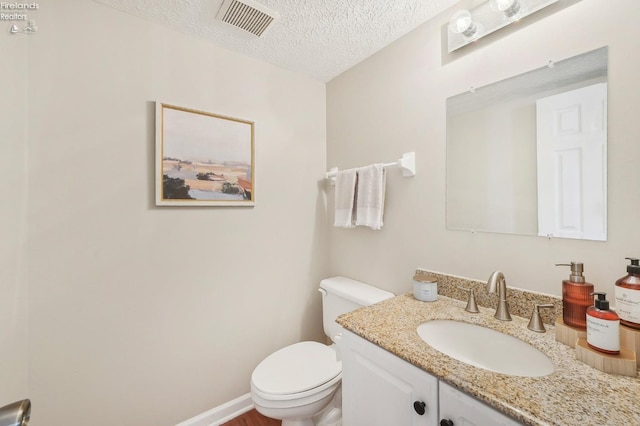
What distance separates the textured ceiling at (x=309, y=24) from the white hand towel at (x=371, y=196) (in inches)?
28.5

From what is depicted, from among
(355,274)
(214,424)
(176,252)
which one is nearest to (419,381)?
(355,274)

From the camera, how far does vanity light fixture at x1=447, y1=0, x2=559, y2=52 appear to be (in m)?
0.98

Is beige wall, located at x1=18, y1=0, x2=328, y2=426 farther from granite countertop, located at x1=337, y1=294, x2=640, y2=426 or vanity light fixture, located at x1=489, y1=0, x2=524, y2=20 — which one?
vanity light fixture, located at x1=489, y1=0, x2=524, y2=20

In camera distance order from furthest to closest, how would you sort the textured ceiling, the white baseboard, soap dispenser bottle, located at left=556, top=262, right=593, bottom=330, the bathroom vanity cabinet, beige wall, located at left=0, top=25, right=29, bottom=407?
the white baseboard
the textured ceiling
beige wall, located at left=0, top=25, right=29, bottom=407
soap dispenser bottle, located at left=556, top=262, right=593, bottom=330
the bathroom vanity cabinet

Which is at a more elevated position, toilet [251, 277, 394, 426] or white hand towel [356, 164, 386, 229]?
Answer: white hand towel [356, 164, 386, 229]

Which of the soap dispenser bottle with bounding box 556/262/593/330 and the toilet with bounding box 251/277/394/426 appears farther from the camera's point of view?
the toilet with bounding box 251/277/394/426

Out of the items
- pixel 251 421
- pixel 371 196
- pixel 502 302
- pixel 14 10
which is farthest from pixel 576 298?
pixel 14 10

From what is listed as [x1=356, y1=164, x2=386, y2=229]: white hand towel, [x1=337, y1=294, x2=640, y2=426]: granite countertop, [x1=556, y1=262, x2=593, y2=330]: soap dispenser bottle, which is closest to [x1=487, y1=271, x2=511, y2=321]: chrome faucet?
[x1=337, y1=294, x2=640, y2=426]: granite countertop

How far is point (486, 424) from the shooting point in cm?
60

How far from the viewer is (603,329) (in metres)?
0.67

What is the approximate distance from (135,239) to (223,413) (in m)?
1.14

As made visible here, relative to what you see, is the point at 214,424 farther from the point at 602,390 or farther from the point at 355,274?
the point at 602,390

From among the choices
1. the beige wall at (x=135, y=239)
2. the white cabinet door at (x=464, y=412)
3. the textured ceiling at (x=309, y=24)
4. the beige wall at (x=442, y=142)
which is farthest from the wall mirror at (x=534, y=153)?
the beige wall at (x=135, y=239)

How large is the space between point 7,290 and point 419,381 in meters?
1.52
